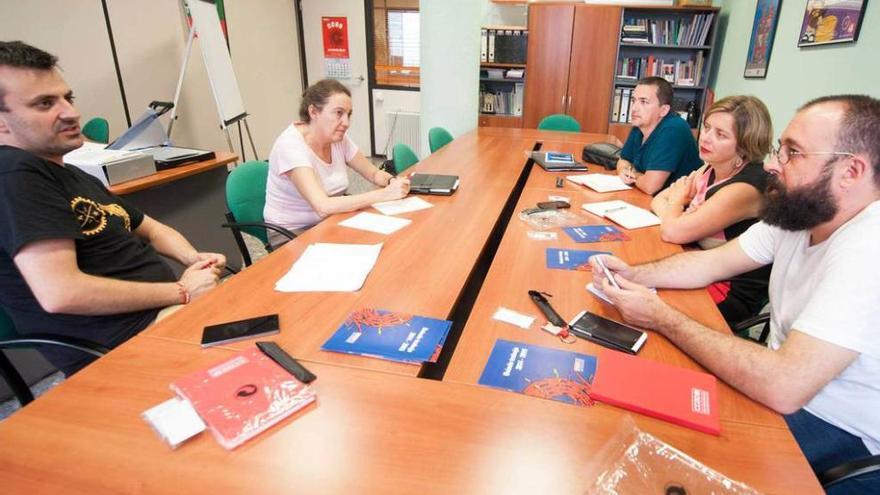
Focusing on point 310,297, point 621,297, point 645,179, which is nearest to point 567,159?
point 645,179

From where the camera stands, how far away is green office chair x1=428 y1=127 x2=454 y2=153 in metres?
3.81

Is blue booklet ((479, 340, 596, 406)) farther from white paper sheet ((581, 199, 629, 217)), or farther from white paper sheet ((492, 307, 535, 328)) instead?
white paper sheet ((581, 199, 629, 217))

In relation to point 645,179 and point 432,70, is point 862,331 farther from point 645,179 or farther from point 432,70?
point 432,70

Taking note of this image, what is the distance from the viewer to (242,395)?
90 cm

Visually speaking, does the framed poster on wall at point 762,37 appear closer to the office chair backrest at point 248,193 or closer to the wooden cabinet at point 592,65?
the wooden cabinet at point 592,65

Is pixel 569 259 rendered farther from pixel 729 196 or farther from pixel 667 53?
pixel 667 53

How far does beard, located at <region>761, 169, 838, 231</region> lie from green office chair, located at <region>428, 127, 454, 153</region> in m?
2.84

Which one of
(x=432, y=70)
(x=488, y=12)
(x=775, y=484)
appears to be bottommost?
(x=775, y=484)

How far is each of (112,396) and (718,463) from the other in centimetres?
113

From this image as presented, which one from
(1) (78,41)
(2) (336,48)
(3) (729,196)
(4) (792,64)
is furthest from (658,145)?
(2) (336,48)

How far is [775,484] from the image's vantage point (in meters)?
0.75

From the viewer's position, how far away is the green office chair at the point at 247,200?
2.20m

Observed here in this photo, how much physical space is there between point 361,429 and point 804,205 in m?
1.15

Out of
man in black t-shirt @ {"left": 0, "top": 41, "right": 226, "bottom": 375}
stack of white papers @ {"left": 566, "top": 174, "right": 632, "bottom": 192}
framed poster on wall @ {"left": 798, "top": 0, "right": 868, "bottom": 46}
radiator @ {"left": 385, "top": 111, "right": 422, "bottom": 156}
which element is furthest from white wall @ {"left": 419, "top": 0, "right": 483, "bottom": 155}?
man in black t-shirt @ {"left": 0, "top": 41, "right": 226, "bottom": 375}
